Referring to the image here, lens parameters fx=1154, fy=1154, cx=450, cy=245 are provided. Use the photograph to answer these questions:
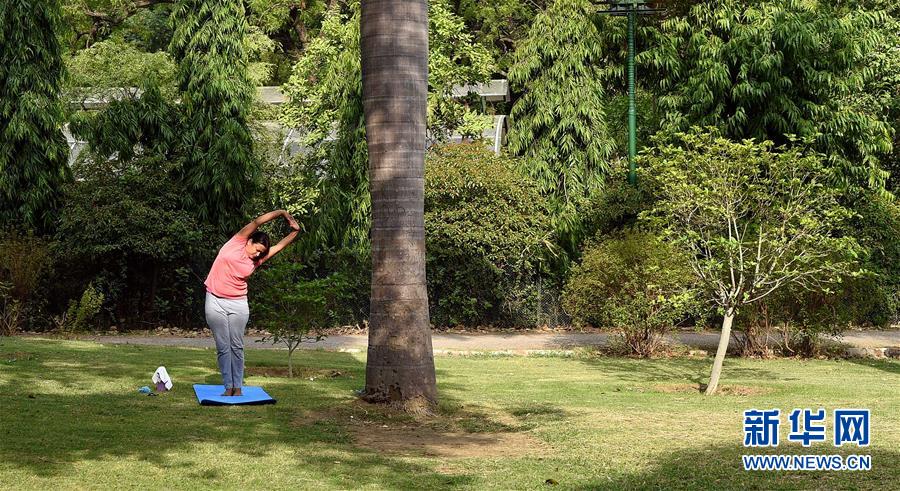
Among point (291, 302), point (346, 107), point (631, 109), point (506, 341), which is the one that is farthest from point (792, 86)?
point (291, 302)

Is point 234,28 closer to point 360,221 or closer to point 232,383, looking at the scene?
point 360,221

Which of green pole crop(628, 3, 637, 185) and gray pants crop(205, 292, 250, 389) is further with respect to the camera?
green pole crop(628, 3, 637, 185)

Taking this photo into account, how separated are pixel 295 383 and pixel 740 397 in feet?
17.4

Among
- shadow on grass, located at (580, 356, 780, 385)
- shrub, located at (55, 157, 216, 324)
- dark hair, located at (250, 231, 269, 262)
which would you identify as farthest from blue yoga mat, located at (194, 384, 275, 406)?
shrub, located at (55, 157, 216, 324)

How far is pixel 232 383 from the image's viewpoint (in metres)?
12.1

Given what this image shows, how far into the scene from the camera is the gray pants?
1198cm

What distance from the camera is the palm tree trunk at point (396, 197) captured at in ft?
38.7

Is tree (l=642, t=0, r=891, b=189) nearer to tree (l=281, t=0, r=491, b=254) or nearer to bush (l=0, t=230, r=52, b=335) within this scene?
tree (l=281, t=0, r=491, b=254)

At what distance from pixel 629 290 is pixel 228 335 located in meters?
9.80

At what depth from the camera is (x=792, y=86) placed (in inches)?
1050

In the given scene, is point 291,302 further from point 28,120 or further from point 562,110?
point 562,110

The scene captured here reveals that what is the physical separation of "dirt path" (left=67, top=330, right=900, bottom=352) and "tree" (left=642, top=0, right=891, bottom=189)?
15.5ft

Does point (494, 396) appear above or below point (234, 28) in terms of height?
below

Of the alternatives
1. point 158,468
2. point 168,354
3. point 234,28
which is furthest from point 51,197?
point 158,468
